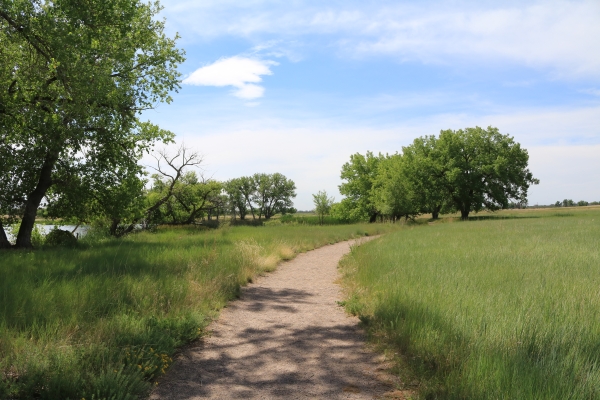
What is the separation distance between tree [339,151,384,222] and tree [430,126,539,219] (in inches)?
422

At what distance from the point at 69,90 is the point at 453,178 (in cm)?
4793

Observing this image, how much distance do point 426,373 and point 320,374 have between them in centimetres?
119

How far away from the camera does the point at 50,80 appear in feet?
46.8

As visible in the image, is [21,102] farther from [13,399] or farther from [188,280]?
[13,399]

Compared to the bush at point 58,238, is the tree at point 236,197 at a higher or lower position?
higher

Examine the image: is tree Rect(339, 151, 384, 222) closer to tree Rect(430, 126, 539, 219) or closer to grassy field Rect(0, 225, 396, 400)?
tree Rect(430, 126, 539, 219)

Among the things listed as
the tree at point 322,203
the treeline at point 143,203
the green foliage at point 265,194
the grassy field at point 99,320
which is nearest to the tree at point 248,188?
the green foliage at point 265,194

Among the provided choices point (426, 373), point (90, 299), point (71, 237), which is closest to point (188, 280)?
point (90, 299)

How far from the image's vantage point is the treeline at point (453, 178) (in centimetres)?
5238

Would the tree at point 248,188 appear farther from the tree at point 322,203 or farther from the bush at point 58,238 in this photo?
the bush at point 58,238

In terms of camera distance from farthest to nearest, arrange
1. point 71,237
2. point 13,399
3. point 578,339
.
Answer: point 71,237 → point 578,339 → point 13,399

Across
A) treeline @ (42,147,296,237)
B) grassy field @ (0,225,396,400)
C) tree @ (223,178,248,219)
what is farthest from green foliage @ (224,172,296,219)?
grassy field @ (0,225,396,400)

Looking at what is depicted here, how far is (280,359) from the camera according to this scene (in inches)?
203

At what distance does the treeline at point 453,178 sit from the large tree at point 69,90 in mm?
37241
